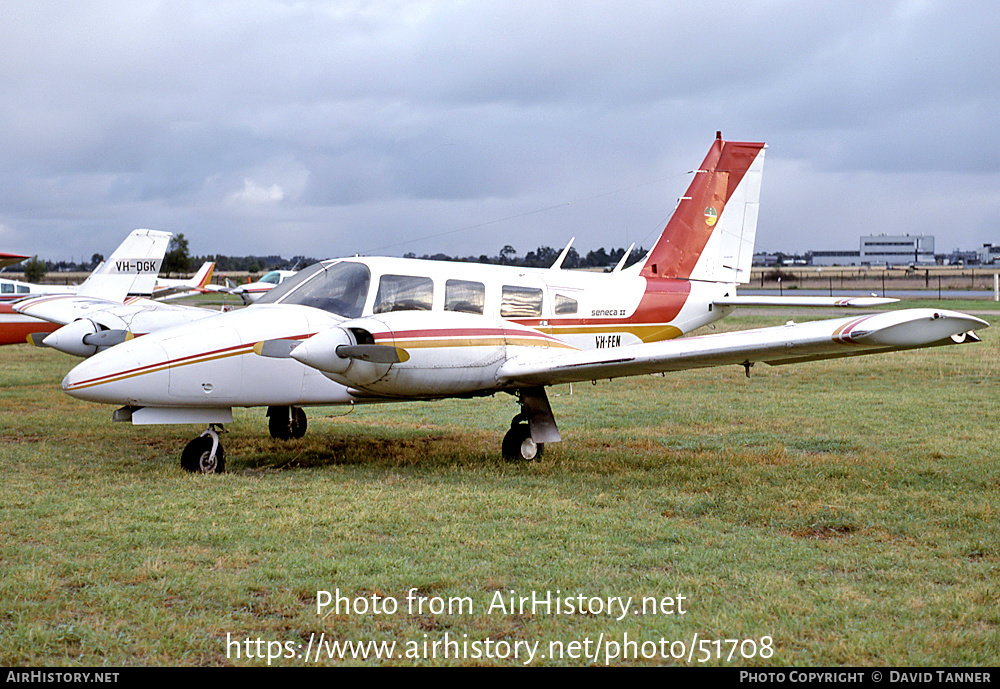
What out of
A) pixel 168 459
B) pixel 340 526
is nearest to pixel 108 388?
pixel 168 459

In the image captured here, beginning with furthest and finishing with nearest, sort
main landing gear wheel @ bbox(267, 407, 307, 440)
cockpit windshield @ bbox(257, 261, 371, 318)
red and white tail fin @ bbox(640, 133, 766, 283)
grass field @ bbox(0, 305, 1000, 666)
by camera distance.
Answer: red and white tail fin @ bbox(640, 133, 766, 283) → main landing gear wheel @ bbox(267, 407, 307, 440) → cockpit windshield @ bbox(257, 261, 371, 318) → grass field @ bbox(0, 305, 1000, 666)

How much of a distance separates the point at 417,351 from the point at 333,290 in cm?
136

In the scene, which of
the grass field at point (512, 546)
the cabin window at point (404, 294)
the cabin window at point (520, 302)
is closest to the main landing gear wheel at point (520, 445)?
the grass field at point (512, 546)

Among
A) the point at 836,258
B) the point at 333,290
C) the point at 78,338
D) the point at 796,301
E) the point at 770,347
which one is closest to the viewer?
the point at 770,347

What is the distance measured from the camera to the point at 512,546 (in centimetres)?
659

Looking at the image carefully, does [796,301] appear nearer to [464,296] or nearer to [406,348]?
[464,296]

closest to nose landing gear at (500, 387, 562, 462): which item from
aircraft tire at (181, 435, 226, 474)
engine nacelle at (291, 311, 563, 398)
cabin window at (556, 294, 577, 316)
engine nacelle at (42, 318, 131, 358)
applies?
engine nacelle at (291, 311, 563, 398)

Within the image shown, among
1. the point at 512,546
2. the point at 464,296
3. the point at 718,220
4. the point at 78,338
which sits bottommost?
the point at 512,546

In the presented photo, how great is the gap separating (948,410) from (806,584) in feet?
29.8

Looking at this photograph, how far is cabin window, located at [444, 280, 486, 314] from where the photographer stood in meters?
10.2

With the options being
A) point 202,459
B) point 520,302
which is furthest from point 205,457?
point 520,302

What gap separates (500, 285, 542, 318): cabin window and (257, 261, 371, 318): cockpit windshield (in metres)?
1.69

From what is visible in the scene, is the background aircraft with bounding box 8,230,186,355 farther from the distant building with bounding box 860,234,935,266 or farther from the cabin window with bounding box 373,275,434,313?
the distant building with bounding box 860,234,935,266

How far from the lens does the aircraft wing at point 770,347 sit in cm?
770
